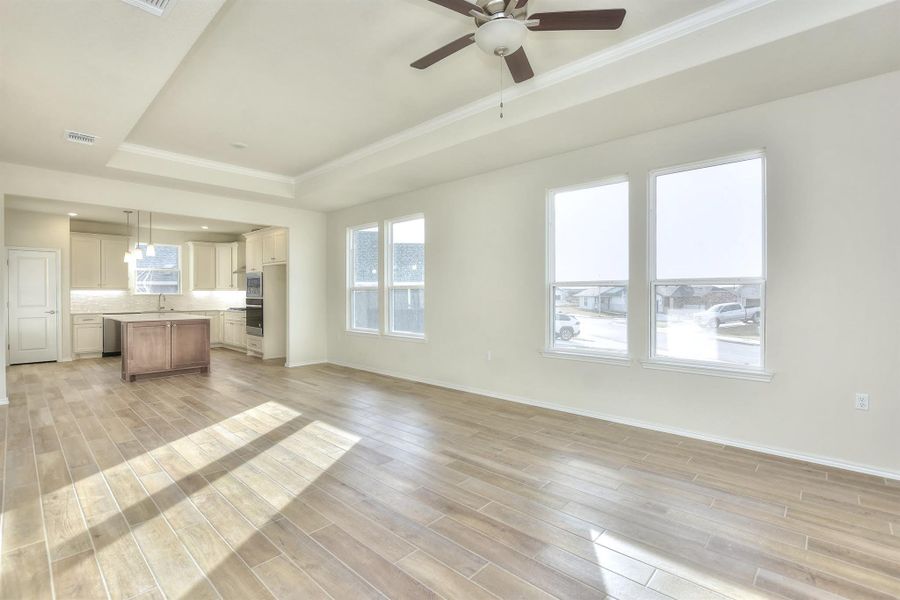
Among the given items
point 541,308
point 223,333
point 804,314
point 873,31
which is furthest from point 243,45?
point 223,333

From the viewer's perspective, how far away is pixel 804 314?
3242 mm

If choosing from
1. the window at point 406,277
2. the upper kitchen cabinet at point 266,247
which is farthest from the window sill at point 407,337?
the upper kitchen cabinet at point 266,247

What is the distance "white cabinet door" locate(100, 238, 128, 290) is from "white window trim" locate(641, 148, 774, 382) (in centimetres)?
952

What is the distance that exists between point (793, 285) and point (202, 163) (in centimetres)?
638

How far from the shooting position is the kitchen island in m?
5.98

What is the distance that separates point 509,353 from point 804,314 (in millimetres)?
2667

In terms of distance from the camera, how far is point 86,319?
819 centimetres

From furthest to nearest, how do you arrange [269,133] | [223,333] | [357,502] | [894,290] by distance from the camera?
[223,333]
[269,133]
[894,290]
[357,502]

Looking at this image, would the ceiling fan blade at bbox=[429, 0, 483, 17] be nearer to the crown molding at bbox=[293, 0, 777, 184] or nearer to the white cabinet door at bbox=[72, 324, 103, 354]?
the crown molding at bbox=[293, 0, 777, 184]

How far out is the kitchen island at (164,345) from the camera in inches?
235

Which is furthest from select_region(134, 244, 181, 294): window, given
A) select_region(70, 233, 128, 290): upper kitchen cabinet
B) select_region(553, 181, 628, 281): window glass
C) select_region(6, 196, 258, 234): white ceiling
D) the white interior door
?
select_region(553, 181, 628, 281): window glass

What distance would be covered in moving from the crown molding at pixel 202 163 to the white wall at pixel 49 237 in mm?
4114

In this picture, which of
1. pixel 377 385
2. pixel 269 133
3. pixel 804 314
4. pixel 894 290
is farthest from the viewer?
pixel 377 385

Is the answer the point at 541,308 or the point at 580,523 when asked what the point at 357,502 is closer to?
the point at 580,523
